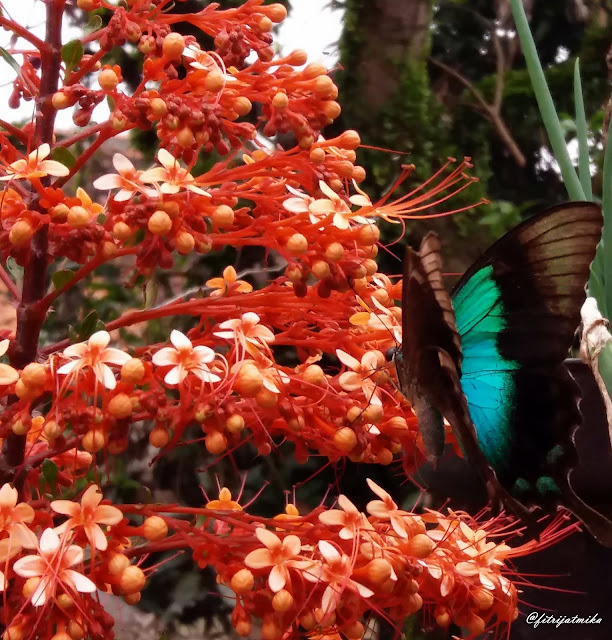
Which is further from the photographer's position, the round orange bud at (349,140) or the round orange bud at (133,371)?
the round orange bud at (349,140)

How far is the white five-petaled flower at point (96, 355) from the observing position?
59 centimetres

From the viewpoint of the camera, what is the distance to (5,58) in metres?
0.69

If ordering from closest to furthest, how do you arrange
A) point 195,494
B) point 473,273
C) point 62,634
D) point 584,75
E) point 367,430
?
point 62,634 → point 367,430 → point 473,273 → point 195,494 → point 584,75

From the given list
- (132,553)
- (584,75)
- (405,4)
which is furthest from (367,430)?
(584,75)

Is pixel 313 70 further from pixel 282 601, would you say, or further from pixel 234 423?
pixel 282 601

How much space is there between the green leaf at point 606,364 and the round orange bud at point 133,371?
1.60ft

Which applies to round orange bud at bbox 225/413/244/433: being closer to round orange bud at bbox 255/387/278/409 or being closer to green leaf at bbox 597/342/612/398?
round orange bud at bbox 255/387/278/409

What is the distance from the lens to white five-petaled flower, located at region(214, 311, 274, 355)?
651 mm

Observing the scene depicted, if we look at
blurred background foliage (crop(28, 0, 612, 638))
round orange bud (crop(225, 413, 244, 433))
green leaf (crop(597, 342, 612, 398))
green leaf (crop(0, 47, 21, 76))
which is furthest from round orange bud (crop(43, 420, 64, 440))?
blurred background foliage (crop(28, 0, 612, 638))

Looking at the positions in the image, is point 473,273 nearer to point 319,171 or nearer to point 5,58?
point 319,171

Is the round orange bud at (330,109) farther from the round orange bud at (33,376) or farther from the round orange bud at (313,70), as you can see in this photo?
the round orange bud at (33,376)

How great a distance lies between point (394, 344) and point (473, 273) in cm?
13

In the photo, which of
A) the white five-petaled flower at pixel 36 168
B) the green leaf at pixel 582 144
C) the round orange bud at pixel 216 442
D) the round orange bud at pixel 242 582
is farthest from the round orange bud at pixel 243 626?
the green leaf at pixel 582 144

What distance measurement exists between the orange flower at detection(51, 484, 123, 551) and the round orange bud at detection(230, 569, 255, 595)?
104 millimetres
